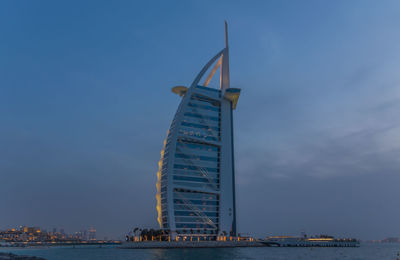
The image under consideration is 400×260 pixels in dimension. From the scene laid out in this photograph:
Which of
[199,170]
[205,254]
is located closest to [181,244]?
[199,170]

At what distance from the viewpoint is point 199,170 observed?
11244cm

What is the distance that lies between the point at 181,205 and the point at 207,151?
17.7 meters

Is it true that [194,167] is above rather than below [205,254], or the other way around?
above

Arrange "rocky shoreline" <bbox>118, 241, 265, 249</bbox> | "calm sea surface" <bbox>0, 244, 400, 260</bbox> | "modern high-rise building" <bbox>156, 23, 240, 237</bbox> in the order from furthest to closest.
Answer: "modern high-rise building" <bbox>156, 23, 240, 237</bbox> → "rocky shoreline" <bbox>118, 241, 265, 249</bbox> → "calm sea surface" <bbox>0, 244, 400, 260</bbox>

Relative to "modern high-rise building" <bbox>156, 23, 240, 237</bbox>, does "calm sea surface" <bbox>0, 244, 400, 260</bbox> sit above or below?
below

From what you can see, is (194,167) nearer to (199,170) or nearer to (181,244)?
(199,170)

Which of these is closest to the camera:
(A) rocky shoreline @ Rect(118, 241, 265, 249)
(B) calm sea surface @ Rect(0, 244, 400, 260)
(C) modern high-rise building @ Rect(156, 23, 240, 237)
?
(B) calm sea surface @ Rect(0, 244, 400, 260)

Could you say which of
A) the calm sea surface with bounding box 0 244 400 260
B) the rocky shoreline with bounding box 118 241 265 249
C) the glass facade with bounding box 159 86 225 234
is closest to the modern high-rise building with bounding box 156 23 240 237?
the glass facade with bounding box 159 86 225 234

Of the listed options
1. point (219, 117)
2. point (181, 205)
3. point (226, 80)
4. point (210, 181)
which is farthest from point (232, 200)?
point (226, 80)

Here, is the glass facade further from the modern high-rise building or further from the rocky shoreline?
the rocky shoreline

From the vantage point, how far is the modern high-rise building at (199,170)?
108750 millimetres

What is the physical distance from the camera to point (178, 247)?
339 feet

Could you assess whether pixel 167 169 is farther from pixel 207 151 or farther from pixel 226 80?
pixel 226 80

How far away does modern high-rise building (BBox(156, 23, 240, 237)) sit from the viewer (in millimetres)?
108750
